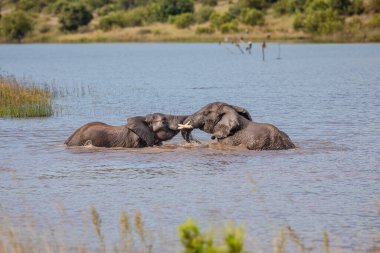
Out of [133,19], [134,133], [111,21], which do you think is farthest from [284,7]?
[134,133]

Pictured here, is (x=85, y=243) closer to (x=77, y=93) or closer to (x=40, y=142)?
(x=40, y=142)

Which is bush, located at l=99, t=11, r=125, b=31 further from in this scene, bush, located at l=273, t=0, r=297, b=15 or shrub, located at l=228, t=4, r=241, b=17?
bush, located at l=273, t=0, r=297, b=15

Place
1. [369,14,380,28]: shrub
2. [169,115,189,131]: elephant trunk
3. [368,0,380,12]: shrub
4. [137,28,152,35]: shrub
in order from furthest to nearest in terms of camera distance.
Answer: [137,28,152,35]: shrub, [368,0,380,12]: shrub, [369,14,380,28]: shrub, [169,115,189,131]: elephant trunk

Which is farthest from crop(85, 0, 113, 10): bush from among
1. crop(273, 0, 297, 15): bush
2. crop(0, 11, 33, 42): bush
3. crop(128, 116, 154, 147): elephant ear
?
crop(128, 116, 154, 147): elephant ear

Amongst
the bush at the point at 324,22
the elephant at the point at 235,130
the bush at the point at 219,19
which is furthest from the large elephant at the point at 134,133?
the bush at the point at 219,19

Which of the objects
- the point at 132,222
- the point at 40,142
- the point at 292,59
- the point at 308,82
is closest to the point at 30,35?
the point at 292,59

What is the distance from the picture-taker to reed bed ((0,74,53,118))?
24.9 metres

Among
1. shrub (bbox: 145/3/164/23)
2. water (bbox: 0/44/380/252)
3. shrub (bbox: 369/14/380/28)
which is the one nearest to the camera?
water (bbox: 0/44/380/252)

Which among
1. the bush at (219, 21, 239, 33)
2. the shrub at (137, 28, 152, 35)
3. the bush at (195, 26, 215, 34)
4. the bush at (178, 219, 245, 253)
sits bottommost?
the shrub at (137, 28, 152, 35)

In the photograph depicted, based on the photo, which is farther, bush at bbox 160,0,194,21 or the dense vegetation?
bush at bbox 160,0,194,21

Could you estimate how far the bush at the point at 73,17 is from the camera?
10281cm

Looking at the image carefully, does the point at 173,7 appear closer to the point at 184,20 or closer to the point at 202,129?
the point at 184,20

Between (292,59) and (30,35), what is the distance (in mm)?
50561

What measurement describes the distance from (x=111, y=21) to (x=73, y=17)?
4.20 m
